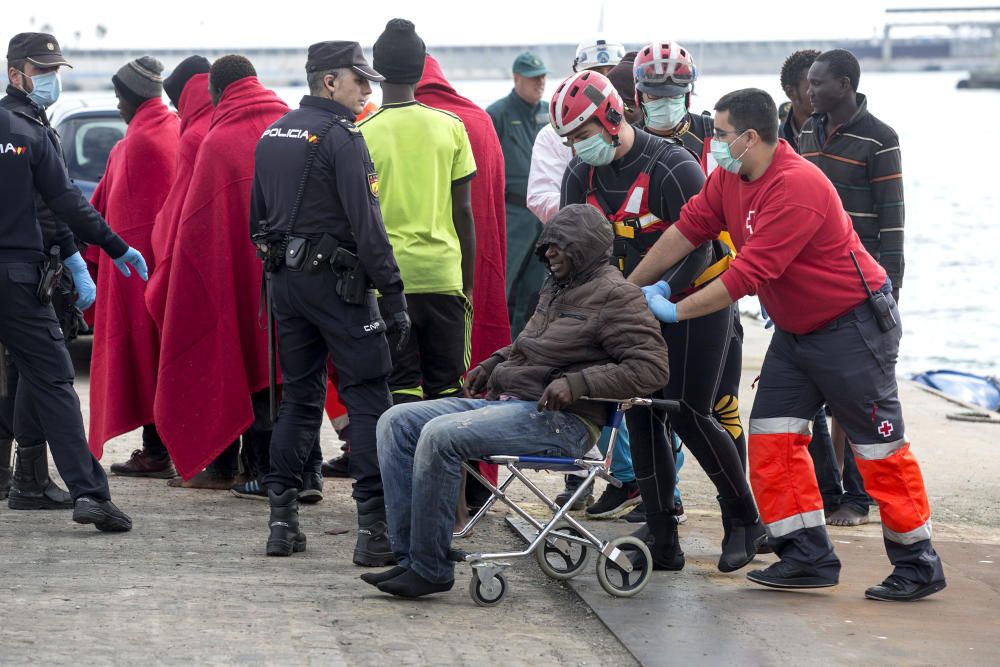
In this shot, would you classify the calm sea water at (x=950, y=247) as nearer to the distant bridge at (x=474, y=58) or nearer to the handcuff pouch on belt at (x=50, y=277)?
the handcuff pouch on belt at (x=50, y=277)

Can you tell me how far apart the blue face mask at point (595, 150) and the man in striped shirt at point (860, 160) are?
1290 mm

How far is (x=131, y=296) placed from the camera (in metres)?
6.81

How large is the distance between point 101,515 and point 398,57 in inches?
81.0

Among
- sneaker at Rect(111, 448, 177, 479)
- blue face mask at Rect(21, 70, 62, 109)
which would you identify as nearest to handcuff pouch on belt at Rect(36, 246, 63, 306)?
blue face mask at Rect(21, 70, 62, 109)

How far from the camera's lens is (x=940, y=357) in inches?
685

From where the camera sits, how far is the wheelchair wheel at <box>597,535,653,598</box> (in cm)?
496

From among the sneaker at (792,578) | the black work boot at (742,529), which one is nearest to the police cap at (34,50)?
the black work boot at (742,529)

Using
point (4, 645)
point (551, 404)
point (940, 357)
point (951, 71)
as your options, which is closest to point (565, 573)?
point (551, 404)

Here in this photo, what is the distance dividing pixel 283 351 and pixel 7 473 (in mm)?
1751

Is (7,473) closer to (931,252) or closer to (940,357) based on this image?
(940,357)

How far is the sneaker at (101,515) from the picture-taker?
5664 millimetres

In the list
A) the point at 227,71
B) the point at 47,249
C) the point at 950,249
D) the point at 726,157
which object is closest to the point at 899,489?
the point at 726,157

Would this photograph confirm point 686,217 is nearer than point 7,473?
Yes

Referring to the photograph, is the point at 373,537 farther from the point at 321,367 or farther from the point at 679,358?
the point at 679,358
